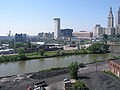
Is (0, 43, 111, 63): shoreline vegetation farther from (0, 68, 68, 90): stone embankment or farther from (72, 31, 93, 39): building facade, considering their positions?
(72, 31, 93, 39): building facade

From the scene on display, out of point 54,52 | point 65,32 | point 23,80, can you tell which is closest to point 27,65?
point 23,80

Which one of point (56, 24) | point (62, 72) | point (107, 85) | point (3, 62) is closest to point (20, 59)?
point (3, 62)

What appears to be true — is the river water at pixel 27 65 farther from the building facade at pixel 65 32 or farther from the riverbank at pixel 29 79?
the building facade at pixel 65 32

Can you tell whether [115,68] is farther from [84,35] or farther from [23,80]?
[84,35]

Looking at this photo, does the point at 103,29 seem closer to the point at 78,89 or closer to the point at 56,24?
the point at 56,24

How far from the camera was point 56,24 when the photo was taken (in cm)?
8194

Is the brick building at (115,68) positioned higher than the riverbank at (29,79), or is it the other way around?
the brick building at (115,68)

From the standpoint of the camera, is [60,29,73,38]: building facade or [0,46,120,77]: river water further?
[60,29,73,38]: building facade

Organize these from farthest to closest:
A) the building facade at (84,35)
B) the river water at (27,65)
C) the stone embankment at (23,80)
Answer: the building facade at (84,35), the river water at (27,65), the stone embankment at (23,80)

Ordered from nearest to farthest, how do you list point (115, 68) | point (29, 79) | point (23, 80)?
point (23, 80), point (29, 79), point (115, 68)

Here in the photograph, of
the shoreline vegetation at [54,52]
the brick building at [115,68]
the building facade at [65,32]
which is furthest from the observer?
the building facade at [65,32]

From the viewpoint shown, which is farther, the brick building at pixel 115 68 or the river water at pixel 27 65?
the river water at pixel 27 65

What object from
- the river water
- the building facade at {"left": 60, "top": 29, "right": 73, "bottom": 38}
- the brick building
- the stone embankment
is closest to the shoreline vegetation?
the river water

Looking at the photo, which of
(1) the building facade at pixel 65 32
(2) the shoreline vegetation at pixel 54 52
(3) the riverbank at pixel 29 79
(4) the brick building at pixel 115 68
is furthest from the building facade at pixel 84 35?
(3) the riverbank at pixel 29 79
